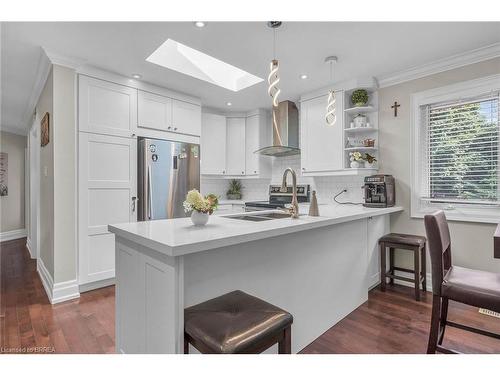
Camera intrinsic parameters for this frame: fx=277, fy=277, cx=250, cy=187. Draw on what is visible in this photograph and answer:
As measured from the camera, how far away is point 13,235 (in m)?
5.79

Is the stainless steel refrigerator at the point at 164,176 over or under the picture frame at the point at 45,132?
under

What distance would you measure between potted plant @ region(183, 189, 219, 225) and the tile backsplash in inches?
99.5

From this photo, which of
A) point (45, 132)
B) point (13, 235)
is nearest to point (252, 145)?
point (45, 132)

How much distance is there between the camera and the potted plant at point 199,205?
163 centimetres

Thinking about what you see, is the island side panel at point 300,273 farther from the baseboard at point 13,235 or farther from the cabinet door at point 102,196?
the baseboard at point 13,235

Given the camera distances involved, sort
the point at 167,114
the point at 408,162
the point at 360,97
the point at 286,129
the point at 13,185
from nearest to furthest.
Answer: the point at 408,162 → the point at 360,97 → the point at 167,114 → the point at 286,129 → the point at 13,185

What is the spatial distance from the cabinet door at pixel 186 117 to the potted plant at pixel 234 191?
144 centimetres

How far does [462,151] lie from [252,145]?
280cm

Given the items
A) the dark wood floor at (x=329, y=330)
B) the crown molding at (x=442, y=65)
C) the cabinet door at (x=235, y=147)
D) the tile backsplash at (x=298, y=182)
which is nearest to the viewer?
the dark wood floor at (x=329, y=330)

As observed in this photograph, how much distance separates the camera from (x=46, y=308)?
254 cm

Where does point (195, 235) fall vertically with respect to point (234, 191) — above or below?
below

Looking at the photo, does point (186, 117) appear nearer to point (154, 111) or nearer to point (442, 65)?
point (154, 111)

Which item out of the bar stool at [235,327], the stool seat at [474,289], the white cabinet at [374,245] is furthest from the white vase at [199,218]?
the white cabinet at [374,245]

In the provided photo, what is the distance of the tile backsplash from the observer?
12.0 feet
